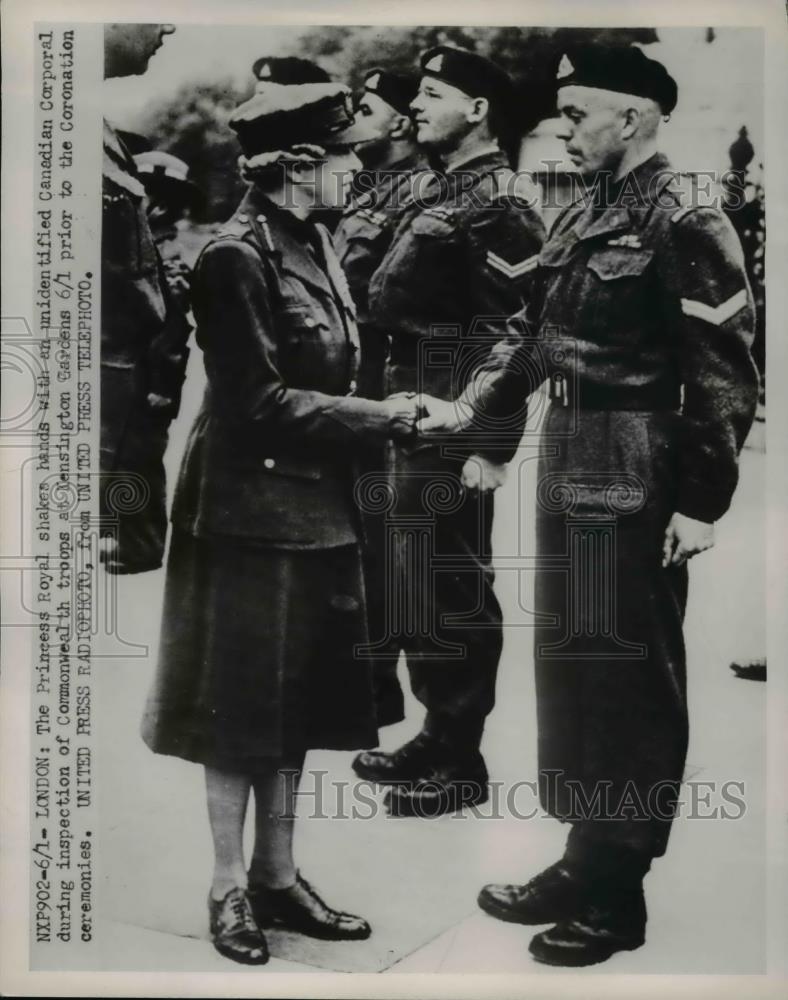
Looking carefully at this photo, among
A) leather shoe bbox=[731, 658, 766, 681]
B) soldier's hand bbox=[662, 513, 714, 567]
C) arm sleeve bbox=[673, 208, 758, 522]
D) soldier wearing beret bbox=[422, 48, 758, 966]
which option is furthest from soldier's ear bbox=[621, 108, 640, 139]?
leather shoe bbox=[731, 658, 766, 681]

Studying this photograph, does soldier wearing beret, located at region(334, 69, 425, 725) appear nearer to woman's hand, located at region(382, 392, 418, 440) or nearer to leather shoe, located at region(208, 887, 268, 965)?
woman's hand, located at region(382, 392, 418, 440)

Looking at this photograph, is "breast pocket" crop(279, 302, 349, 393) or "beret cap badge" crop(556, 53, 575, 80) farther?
"beret cap badge" crop(556, 53, 575, 80)

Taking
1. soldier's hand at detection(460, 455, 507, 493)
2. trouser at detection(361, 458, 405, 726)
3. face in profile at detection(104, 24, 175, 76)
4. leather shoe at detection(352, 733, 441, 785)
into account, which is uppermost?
face in profile at detection(104, 24, 175, 76)

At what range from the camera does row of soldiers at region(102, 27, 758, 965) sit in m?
2.20

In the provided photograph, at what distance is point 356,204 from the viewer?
2.22 metres

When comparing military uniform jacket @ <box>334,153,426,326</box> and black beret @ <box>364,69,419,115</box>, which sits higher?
black beret @ <box>364,69,419,115</box>

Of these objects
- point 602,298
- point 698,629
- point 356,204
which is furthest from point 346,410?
point 698,629

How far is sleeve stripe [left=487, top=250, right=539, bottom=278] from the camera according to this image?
2207mm

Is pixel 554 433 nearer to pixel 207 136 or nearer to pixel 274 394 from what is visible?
pixel 274 394

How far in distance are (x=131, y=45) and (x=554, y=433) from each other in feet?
4.82

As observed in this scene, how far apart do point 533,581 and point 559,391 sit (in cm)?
48

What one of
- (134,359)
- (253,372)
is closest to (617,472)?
(253,372)

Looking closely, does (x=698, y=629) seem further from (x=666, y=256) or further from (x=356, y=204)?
(x=356, y=204)

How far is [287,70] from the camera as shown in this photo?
2252 millimetres
